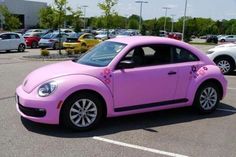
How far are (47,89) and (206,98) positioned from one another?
317 centimetres

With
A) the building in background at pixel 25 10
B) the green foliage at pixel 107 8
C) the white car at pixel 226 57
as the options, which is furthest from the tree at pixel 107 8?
the building in background at pixel 25 10

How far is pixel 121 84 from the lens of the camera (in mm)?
5980

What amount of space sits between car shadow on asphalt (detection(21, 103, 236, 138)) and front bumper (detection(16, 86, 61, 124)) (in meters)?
0.25

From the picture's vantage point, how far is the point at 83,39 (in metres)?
28.8

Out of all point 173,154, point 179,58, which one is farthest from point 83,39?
point 173,154

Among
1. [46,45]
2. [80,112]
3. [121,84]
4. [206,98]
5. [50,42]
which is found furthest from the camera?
[46,45]

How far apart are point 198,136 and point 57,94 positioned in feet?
7.55

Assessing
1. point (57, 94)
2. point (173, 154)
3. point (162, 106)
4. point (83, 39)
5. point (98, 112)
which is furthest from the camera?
point (83, 39)

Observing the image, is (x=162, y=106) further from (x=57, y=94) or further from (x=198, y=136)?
(x=57, y=94)

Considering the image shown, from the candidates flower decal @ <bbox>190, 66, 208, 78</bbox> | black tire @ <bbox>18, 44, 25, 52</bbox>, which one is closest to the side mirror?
flower decal @ <bbox>190, 66, 208, 78</bbox>

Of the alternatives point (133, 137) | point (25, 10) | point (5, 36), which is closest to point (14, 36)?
point (5, 36)

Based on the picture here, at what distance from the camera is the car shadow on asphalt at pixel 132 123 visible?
5711 mm

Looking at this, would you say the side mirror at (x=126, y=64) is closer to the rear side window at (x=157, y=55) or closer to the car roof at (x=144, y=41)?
the rear side window at (x=157, y=55)

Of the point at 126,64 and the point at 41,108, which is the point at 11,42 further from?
the point at 41,108
